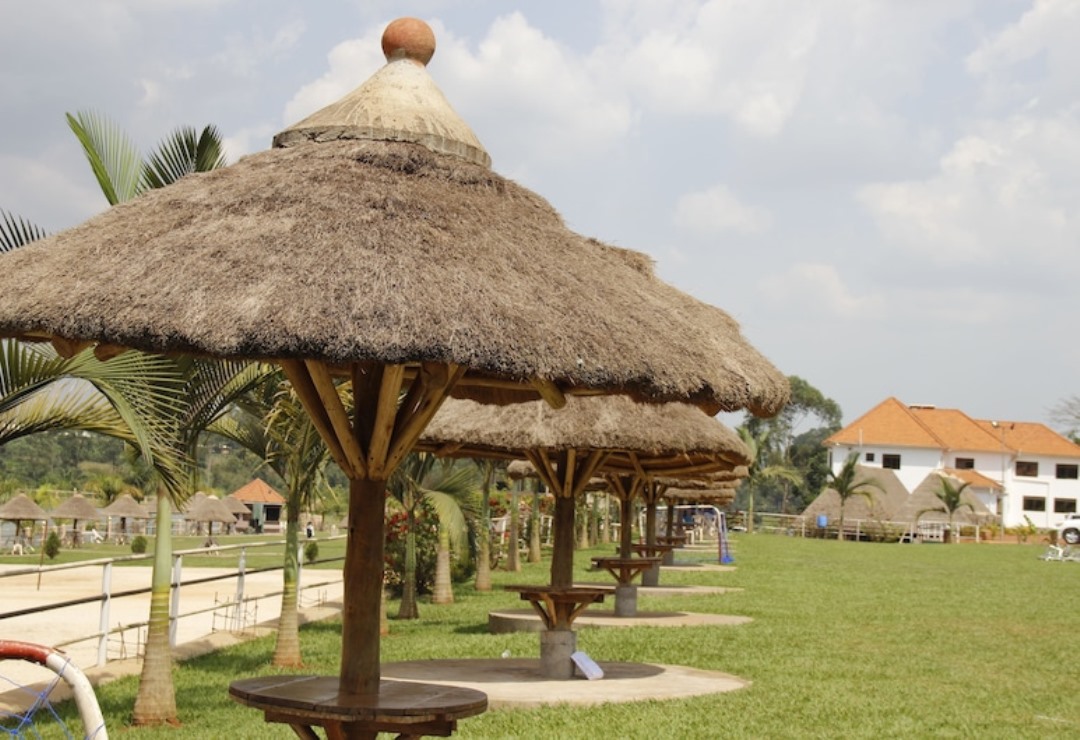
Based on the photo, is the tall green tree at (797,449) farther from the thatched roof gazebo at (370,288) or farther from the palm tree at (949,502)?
the thatched roof gazebo at (370,288)

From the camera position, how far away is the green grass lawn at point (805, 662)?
10.7m

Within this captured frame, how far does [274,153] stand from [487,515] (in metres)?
18.5

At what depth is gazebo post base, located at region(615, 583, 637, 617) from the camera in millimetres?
19781

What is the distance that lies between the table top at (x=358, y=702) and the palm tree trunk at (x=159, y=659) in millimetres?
4062

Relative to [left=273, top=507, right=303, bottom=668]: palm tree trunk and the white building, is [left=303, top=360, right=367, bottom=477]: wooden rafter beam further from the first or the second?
the white building

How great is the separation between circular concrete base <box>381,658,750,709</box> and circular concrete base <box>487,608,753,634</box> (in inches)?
125

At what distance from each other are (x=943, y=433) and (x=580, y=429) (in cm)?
7497

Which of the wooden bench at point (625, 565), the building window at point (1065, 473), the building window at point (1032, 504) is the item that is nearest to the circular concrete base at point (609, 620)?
the wooden bench at point (625, 565)

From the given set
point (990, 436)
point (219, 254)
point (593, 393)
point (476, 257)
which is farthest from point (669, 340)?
point (990, 436)

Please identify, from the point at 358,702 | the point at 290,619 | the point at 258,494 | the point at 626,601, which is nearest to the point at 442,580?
the point at 626,601

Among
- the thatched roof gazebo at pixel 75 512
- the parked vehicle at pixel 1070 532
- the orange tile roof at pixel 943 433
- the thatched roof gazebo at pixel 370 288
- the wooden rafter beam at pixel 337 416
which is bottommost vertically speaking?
the thatched roof gazebo at pixel 75 512

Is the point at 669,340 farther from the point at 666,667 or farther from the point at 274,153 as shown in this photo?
the point at 666,667

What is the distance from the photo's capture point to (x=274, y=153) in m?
7.84

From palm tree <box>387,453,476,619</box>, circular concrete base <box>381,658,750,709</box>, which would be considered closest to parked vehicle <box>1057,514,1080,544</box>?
palm tree <box>387,453,476,619</box>
